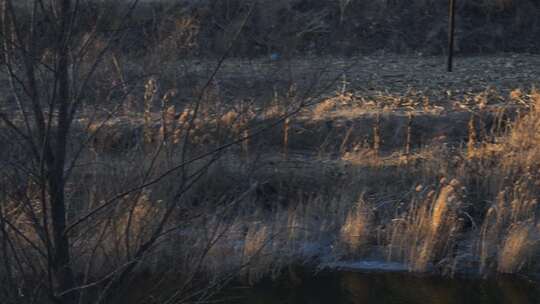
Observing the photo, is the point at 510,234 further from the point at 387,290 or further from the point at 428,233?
the point at 387,290

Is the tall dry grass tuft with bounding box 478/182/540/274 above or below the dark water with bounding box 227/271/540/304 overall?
above

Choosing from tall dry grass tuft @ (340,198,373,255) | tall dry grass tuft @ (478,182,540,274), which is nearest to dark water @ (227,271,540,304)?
tall dry grass tuft @ (478,182,540,274)

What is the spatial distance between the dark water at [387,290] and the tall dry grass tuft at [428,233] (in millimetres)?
196

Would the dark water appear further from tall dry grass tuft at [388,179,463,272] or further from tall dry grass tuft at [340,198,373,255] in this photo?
tall dry grass tuft at [340,198,373,255]

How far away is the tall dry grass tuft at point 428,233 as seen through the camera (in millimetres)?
8523

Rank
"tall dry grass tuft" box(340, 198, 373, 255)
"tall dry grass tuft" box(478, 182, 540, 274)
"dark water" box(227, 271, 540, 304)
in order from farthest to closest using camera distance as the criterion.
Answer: "tall dry grass tuft" box(340, 198, 373, 255)
"tall dry grass tuft" box(478, 182, 540, 274)
"dark water" box(227, 271, 540, 304)

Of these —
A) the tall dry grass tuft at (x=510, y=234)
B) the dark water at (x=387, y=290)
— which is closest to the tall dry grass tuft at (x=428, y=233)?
the dark water at (x=387, y=290)

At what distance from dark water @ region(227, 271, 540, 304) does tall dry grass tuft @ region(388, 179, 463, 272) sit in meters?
0.20

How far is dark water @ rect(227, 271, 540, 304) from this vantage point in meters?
8.10

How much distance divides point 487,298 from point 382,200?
1728 millimetres

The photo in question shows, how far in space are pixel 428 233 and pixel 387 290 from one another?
0.71m

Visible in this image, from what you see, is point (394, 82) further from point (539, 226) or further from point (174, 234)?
point (174, 234)

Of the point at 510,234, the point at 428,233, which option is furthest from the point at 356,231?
the point at 510,234

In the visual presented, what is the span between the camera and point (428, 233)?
28.0 ft
